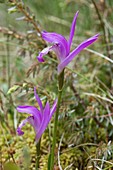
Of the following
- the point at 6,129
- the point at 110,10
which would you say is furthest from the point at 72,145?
the point at 110,10

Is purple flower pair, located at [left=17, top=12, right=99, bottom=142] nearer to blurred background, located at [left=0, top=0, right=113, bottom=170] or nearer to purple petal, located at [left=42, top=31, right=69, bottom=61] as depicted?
purple petal, located at [left=42, top=31, right=69, bottom=61]

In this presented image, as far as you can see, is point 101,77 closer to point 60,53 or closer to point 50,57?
point 50,57

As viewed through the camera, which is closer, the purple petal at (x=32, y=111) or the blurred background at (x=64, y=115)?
the purple petal at (x=32, y=111)

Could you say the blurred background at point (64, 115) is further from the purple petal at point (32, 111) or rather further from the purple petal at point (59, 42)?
the purple petal at point (59, 42)

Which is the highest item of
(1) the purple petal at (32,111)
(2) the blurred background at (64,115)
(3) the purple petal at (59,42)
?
(3) the purple petal at (59,42)

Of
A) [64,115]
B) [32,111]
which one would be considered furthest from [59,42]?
[64,115]

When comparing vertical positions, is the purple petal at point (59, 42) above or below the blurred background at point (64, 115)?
above

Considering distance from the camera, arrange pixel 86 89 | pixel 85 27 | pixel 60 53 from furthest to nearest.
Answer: pixel 85 27 < pixel 86 89 < pixel 60 53

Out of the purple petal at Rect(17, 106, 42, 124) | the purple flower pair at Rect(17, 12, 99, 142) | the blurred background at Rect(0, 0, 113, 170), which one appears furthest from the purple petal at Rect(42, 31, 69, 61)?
the blurred background at Rect(0, 0, 113, 170)

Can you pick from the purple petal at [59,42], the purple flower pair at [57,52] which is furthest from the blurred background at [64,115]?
the purple petal at [59,42]
